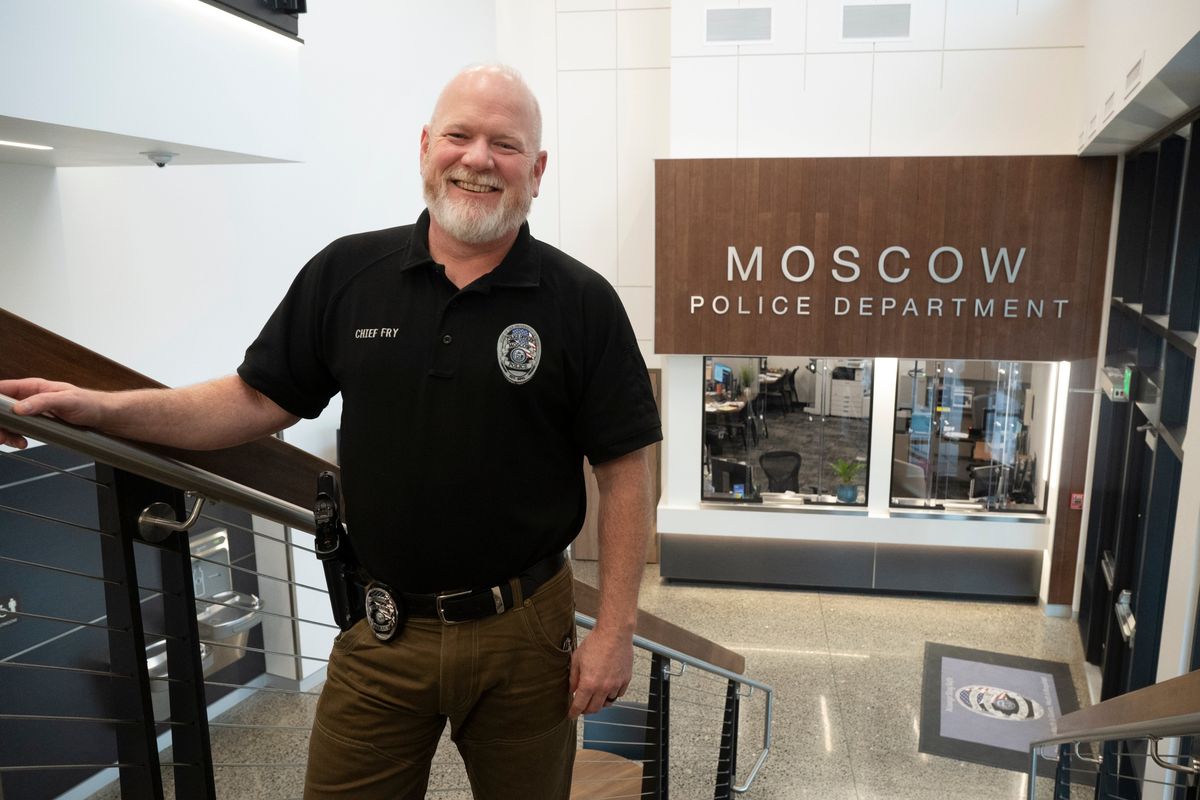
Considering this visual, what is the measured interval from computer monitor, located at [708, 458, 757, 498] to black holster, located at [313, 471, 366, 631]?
6.63 meters

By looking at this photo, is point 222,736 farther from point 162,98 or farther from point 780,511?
point 780,511

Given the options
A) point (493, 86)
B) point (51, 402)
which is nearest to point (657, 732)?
point (493, 86)

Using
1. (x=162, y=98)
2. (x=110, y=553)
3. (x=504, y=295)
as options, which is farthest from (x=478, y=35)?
(x=110, y=553)

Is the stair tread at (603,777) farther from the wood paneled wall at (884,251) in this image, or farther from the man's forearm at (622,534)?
the wood paneled wall at (884,251)

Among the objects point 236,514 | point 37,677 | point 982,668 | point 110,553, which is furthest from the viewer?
point 982,668

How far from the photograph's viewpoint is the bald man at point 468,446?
1591mm

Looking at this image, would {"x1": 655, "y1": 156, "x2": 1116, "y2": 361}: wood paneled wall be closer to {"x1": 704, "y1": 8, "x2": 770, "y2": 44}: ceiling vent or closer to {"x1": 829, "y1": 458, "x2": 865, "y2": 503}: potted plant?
{"x1": 704, "y1": 8, "x2": 770, "y2": 44}: ceiling vent

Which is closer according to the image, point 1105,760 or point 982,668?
point 1105,760

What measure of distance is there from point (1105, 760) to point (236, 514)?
4454mm

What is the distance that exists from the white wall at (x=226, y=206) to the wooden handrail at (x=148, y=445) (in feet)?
4.45

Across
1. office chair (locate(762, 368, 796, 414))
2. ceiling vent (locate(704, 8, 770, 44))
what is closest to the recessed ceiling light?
ceiling vent (locate(704, 8, 770, 44))

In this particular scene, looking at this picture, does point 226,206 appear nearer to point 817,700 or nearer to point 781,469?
point 817,700

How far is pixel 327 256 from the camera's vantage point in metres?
1.71

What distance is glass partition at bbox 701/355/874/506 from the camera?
7.92 meters
